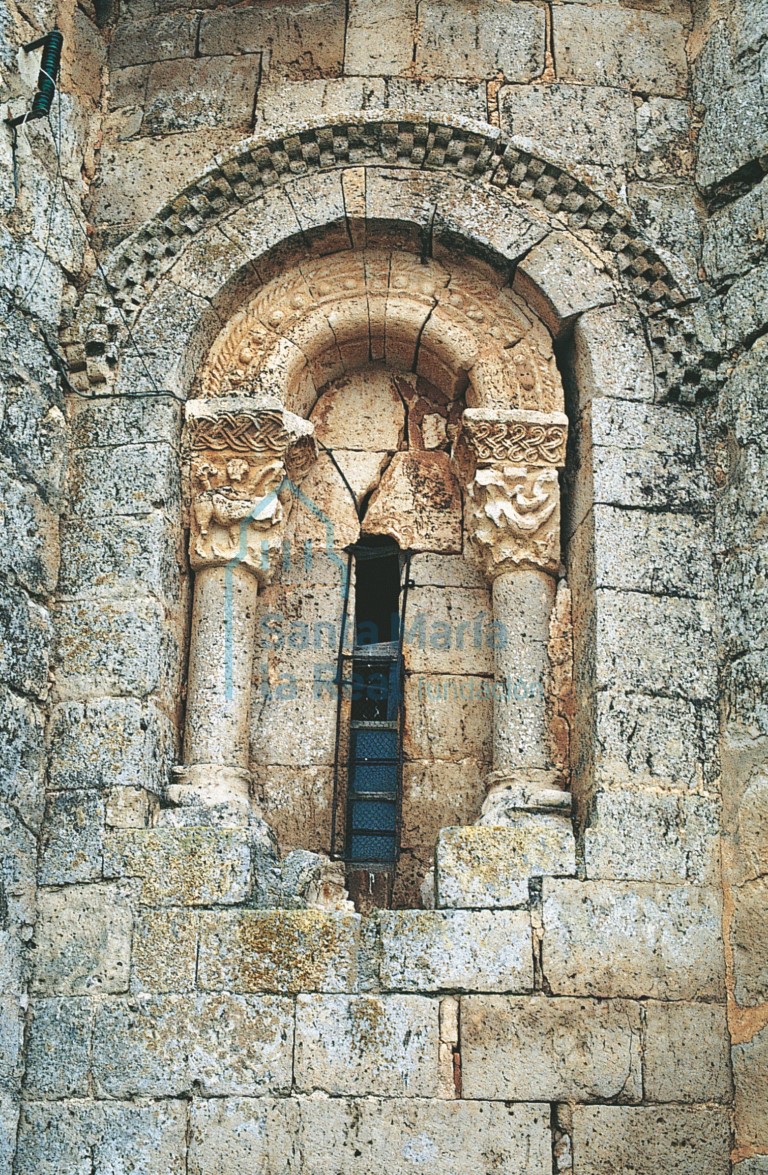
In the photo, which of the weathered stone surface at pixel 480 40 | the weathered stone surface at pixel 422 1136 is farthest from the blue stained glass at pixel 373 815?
the weathered stone surface at pixel 480 40

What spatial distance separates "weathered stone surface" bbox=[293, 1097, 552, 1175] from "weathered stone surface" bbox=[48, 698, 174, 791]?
156 cm

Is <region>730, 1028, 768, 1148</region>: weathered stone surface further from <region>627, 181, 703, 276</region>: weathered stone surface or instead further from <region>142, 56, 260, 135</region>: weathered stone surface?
<region>142, 56, 260, 135</region>: weathered stone surface

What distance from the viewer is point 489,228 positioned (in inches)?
296

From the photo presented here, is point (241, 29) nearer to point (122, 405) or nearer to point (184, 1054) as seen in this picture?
point (122, 405)

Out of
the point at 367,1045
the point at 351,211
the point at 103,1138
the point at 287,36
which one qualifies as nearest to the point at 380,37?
the point at 287,36

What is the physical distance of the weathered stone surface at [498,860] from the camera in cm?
645

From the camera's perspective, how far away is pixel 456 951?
635cm

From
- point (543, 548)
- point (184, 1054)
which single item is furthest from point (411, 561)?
point (184, 1054)

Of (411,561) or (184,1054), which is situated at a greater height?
(411,561)

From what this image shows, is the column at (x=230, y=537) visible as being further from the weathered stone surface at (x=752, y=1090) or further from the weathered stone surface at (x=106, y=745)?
the weathered stone surface at (x=752, y=1090)

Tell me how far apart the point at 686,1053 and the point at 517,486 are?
8.54 ft

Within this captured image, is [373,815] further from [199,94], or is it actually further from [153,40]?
[153,40]

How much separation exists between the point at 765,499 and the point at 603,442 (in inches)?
31.2

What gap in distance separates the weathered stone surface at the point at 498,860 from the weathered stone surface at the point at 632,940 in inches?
4.1
